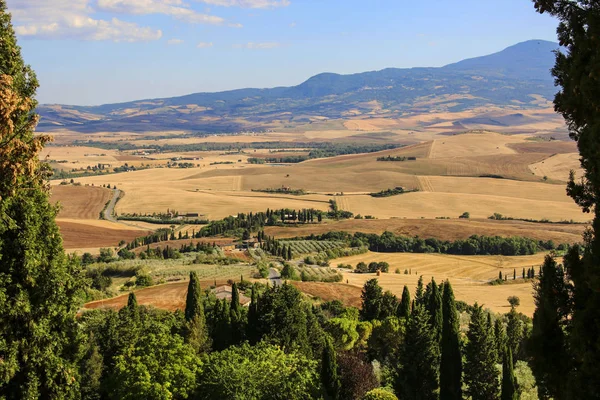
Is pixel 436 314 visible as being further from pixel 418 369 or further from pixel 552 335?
pixel 552 335

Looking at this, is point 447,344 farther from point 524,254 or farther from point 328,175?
point 328,175

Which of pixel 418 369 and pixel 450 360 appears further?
pixel 418 369

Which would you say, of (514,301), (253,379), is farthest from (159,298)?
(514,301)

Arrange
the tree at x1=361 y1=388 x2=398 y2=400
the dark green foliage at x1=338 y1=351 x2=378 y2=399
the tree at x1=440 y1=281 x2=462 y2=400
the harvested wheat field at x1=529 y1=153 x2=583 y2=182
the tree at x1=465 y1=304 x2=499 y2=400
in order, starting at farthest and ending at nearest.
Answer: the harvested wheat field at x1=529 y1=153 x2=583 y2=182 < the tree at x1=465 y1=304 x2=499 y2=400 < the dark green foliage at x1=338 y1=351 x2=378 y2=399 < the tree at x1=440 y1=281 x2=462 y2=400 < the tree at x1=361 y1=388 x2=398 y2=400

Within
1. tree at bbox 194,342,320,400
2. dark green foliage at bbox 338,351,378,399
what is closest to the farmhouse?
dark green foliage at bbox 338,351,378,399

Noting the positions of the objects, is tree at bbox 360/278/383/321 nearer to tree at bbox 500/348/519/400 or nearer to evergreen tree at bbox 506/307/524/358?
evergreen tree at bbox 506/307/524/358
